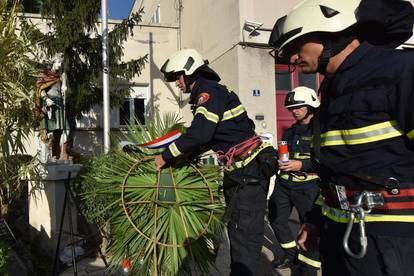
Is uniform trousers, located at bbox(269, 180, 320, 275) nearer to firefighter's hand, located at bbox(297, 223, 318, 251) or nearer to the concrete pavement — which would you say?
the concrete pavement

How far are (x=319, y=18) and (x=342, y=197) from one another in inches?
29.6

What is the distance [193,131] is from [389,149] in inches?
62.0

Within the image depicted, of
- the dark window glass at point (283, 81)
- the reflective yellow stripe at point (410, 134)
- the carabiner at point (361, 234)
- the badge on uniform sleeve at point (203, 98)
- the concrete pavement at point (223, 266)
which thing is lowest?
the concrete pavement at point (223, 266)

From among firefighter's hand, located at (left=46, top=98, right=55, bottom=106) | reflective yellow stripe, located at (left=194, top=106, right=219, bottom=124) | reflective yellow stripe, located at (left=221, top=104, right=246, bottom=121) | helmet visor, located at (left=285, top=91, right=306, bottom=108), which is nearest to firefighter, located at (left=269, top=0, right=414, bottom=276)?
reflective yellow stripe, located at (left=194, top=106, right=219, bottom=124)

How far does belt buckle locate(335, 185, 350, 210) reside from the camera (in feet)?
4.98

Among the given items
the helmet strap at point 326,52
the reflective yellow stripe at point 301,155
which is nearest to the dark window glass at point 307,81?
the reflective yellow stripe at point 301,155

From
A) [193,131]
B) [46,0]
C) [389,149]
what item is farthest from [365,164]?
[46,0]

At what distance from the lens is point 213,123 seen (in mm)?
2781

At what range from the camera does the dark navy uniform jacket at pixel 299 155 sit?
3.80 metres

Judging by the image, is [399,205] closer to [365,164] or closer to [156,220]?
[365,164]

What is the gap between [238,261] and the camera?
2.85m

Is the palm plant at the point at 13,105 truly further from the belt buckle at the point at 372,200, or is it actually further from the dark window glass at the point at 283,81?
the dark window glass at the point at 283,81

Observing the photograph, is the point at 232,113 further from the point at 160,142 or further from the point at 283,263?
the point at 283,263

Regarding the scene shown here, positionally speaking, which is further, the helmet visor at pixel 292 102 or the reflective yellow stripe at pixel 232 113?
the helmet visor at pixel 292 102
